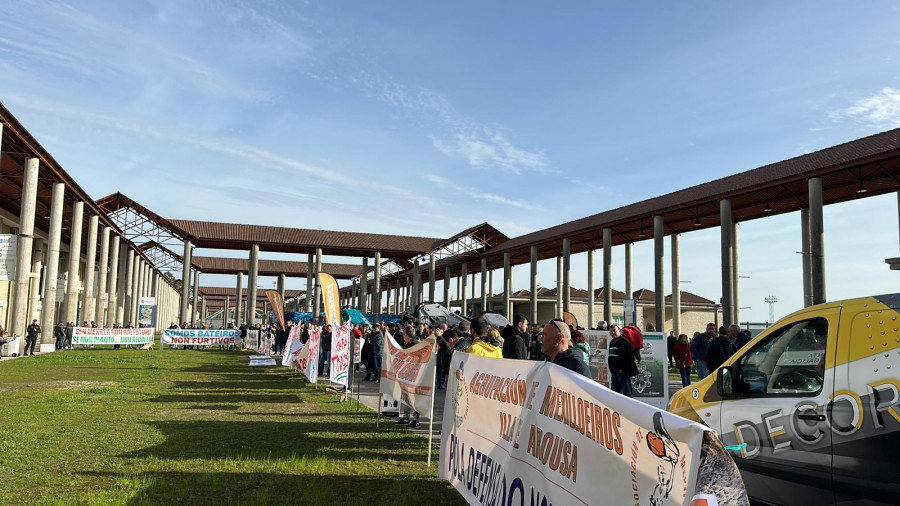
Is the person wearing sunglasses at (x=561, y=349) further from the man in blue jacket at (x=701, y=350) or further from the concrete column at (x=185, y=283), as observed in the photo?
the concrete column at (x=185, y=283)

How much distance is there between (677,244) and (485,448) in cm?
3880

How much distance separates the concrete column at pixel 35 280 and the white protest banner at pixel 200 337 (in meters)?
9.22

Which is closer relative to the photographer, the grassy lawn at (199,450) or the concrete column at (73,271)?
the grassy lawn at (199,450)

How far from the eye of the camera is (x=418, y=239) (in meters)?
60.8

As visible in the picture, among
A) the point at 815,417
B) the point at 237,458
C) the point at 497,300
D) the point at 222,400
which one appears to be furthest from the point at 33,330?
the point at 497,300

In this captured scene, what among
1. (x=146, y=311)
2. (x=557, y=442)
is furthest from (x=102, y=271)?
(x=557, y=442)

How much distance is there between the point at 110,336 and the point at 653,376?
3525 cm

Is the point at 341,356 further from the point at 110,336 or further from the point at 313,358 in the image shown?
the point at 110,336

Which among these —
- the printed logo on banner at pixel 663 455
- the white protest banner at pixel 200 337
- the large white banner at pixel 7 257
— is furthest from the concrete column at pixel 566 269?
the printed logo on banner at pixel 663 455

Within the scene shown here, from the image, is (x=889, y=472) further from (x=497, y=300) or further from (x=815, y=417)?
(x=497, y=300)

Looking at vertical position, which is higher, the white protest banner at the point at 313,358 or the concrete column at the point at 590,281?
the concrete column at the point at 590,281

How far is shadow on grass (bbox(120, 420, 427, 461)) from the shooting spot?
28.3 feet

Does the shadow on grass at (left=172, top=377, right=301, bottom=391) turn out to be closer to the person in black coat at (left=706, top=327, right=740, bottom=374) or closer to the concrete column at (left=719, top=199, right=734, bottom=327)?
the person in black coat at (left=706, top=327, right=740, bottom=374)

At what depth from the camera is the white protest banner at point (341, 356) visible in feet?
49.4
